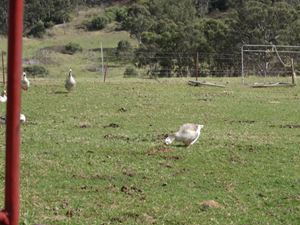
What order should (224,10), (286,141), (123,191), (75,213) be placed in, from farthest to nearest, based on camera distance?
(224,10)
(286,141)
(123,191)
(75,213)

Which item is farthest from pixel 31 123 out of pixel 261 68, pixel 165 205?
pixel 261 68

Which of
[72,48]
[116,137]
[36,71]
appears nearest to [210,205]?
[116,137]

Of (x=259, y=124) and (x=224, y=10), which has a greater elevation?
(x=224, y=10)

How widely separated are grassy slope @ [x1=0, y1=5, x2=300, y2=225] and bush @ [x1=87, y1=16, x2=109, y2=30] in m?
53.7

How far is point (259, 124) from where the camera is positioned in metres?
15.8

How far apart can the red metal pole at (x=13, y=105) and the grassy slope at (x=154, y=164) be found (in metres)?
4.33

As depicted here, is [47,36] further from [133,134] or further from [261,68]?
[133,134]

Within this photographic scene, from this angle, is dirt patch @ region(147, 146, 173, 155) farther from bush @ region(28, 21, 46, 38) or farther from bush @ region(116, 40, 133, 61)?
bush @ region(28, 21, 46, 38)

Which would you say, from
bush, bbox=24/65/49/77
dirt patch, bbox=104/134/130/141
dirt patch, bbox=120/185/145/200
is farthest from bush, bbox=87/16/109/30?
dirt patch, bbox=120/185/145/200

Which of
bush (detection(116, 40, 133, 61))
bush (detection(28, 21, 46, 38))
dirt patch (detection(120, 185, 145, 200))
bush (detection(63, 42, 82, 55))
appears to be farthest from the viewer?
bush (detection(28, 21, 46, 38))

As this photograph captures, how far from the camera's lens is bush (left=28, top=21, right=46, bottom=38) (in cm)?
6722

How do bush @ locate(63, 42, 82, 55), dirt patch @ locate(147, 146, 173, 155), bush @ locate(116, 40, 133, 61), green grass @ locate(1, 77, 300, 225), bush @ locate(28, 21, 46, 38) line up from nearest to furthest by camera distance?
green grass @ locate(1, 77, 300, 225) < dirt patch @ locate(147, 146, 173, 155) < bush @ locate(116, 40, 133, 61) < bush @ locate(63, 42, 82, 55) < bush @ locate(28, 21, 46, 38)

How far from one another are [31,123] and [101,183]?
6696mm

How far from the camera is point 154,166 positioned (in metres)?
10.0
